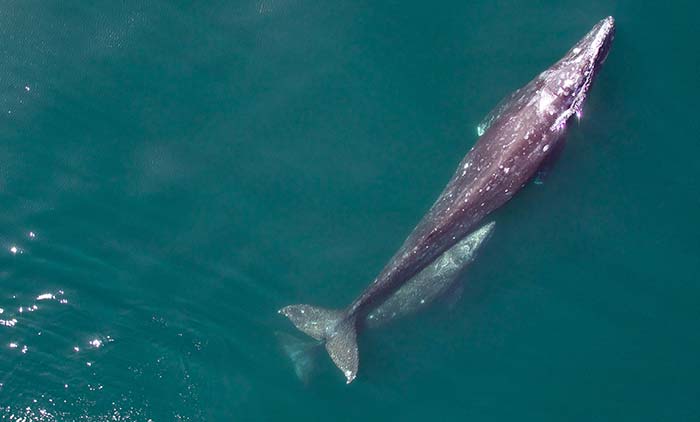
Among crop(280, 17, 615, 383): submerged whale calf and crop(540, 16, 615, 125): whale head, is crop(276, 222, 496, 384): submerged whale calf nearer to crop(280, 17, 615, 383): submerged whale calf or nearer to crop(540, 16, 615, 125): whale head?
crop(280, 17, 615, 383): submerged whale calf

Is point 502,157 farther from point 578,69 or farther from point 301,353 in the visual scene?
point 301,353

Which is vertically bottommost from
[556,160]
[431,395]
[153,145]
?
[431,395]

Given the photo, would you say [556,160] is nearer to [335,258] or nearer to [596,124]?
[596,124]

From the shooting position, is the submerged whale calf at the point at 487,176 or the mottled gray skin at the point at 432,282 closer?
the submerged whale calf at the point at 487,176

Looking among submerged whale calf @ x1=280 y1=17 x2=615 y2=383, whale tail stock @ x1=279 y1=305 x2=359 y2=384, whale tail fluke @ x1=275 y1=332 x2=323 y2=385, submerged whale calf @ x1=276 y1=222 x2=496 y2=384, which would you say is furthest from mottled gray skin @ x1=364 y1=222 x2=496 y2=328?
whale tail fluke @ x1=275 y1=332 x2=323 y2=385

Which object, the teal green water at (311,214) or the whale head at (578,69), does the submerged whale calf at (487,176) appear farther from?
the teal green water at (311,214)

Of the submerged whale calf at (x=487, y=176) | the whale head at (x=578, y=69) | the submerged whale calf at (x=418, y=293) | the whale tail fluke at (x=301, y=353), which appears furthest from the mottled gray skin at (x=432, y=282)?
the whale head at (x=578, y=69)

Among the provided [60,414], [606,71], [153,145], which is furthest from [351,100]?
[60,414]
